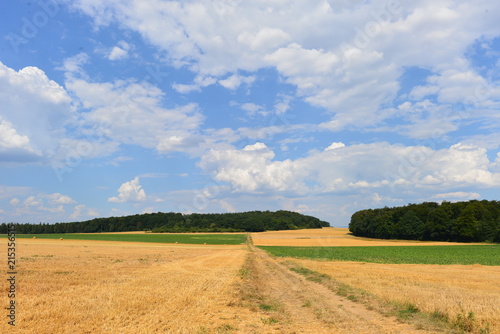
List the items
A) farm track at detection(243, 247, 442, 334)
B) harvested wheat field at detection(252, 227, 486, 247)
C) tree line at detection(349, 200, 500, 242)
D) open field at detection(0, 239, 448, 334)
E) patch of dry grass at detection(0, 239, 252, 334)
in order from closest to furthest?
patch of dry grass at detection(0, 239, 252, 334), open field at detection(0, 239, 448, 334), farm track at detection(243, 247, 442, 334), harvested wheat field at detection(252, 227, 486, 247), tree line at detection(349, 200, 500, 242)

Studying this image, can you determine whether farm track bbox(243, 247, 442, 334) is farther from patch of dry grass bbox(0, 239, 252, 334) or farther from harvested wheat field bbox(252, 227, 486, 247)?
harvested wheat field bbox(252, 227, 486, 247)

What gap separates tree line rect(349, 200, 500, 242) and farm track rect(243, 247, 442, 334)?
98.8 meters

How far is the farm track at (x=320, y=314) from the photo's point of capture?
12.7 m

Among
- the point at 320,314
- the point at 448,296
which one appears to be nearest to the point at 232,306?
the point at 320,314

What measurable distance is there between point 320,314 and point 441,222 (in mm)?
112540

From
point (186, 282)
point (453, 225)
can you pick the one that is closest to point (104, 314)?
point (186, 282)

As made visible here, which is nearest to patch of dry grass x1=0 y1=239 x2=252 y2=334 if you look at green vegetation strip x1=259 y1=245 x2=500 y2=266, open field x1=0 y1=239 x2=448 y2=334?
open field x1=0 y1=239 x2=448 y2=334

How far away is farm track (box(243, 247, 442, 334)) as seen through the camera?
1268 cm

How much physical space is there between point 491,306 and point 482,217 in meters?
106

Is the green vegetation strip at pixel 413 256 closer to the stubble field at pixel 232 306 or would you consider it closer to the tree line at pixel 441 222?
the stubble field at pixel 232 306

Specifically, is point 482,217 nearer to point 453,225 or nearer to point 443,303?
point 453,225

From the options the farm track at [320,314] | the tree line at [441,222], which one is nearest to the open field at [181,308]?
the farm track at [320,314]

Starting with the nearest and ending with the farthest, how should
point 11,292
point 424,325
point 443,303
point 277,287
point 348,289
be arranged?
point 424,325
point 443,303
point 11,292
point 348,289
point 277,287

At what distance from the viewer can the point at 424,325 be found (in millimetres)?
13016
